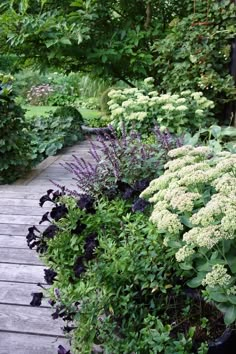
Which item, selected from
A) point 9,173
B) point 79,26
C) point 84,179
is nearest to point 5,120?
point 9,173

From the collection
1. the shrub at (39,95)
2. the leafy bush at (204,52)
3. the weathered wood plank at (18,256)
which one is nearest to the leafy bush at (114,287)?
the weathered wood plank at (18,256)

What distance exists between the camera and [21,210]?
3.13 m

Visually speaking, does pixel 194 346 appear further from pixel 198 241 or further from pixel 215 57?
pixel 215 57

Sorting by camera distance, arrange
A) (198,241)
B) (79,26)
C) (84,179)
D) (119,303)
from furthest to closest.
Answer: (79,26) < (84,179) < (119,303) < (198,241)

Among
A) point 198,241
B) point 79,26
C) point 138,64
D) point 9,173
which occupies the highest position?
point 79,26

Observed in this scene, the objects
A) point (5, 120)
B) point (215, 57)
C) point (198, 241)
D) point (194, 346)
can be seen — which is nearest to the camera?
point (198, 241)

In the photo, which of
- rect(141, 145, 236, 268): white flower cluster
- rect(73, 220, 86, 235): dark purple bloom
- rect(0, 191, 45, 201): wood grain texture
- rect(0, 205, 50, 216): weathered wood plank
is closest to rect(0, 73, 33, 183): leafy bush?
rect(0, 191, 45, 201): wood grain texture

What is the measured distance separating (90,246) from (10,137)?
244cm

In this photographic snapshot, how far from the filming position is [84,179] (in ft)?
7.05

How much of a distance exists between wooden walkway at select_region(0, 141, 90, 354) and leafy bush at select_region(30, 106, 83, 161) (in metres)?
0.96

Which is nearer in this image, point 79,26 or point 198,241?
point 198,241

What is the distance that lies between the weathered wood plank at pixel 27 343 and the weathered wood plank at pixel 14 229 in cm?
104

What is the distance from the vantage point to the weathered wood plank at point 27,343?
1.64m

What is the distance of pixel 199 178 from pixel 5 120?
2.63m
